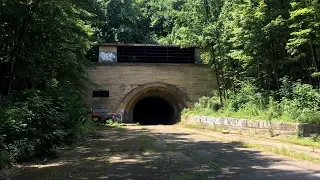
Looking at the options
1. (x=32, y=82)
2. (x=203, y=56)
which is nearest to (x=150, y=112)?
(x=203, y=56)

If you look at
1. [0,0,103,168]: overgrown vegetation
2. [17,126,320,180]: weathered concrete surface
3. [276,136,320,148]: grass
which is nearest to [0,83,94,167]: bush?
[0,0,103,168]: overgrown vegetation

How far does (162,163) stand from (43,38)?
634 cm

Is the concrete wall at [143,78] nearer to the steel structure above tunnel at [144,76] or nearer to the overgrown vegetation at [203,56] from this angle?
the steel structure above tunnel at [144,76]

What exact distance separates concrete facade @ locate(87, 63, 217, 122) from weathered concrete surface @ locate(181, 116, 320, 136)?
27.3 feet

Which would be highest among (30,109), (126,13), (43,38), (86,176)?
(126,13)

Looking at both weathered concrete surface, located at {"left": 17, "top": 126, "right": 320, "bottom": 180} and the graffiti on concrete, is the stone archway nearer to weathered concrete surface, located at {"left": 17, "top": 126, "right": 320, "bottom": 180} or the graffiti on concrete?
the graffiti on concrete

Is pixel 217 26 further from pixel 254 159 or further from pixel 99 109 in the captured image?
pixel 254 159

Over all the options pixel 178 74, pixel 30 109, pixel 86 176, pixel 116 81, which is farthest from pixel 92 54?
pixel 86 176

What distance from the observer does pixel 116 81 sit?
31.4 metres

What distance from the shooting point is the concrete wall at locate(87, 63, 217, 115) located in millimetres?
31328

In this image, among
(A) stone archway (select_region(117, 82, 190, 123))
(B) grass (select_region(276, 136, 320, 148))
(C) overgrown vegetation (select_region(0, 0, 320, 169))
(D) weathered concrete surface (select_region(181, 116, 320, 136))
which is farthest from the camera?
(A) stone archway (select_region(117, 82, 190, 123))

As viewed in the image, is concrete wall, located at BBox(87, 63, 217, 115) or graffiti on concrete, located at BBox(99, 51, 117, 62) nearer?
concrete wall, located at BBox(87, 63, 217, 115)

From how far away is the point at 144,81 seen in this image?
104ft

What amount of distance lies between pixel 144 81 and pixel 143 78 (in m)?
0.28
